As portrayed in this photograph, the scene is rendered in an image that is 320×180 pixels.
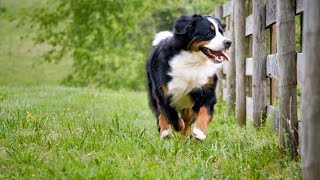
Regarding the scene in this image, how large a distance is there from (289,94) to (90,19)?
48.7 feet

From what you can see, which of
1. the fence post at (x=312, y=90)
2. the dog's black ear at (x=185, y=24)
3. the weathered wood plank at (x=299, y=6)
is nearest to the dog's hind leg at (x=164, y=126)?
the dog's black ear at (x=185, y=24)

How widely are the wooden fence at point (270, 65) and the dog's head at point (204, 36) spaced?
613 millimetres

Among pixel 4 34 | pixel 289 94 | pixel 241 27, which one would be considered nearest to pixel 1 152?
pixel 289 94

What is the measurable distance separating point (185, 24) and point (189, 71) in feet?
1.72

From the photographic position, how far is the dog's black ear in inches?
221

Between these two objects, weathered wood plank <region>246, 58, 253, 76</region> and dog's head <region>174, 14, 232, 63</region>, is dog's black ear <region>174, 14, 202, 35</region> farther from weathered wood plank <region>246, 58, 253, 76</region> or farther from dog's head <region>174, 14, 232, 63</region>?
weathered wood plank <region>246, 58, 253, 76</region>

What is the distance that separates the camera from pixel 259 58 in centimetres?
619

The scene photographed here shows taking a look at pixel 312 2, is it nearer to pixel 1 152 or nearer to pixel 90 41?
pixel 1 152

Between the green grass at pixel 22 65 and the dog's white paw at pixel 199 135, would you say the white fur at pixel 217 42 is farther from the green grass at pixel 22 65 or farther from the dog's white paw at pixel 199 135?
the green grass at pixel 22 65

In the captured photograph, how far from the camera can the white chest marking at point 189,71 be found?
560cm

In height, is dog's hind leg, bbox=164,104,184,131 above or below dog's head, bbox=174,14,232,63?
below

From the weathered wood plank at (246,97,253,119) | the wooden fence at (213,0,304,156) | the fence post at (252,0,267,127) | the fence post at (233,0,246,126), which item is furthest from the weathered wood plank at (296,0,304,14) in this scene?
the weathered wood plank at (246,97,253,119)

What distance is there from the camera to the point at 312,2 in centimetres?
299

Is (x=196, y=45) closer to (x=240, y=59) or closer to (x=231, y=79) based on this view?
(x=240, y=59)
